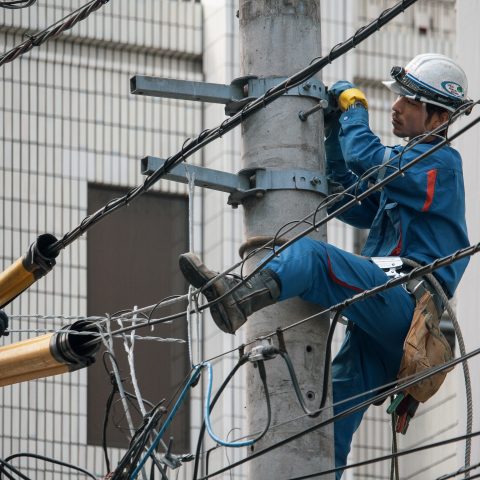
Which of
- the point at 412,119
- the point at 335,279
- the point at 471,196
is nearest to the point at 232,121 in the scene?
the point at 335,279

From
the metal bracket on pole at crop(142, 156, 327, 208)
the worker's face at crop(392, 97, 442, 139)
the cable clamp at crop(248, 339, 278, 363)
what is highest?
the worker's face at crop(392, 97, 442, 139)

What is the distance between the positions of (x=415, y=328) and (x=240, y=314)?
3.90ft

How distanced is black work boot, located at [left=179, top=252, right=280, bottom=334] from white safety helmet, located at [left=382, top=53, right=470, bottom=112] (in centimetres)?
201

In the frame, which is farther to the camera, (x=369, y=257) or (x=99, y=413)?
(x=99, y=413)

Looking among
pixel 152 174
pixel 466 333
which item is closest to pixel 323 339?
pixel 152 174

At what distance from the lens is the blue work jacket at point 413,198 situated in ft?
38.7

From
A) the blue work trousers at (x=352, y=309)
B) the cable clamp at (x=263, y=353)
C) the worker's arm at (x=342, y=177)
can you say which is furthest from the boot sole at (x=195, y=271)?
the worker's arm at (x=342, y=177)

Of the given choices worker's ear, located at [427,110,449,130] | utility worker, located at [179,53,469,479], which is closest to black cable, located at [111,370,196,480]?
utility worker, located at [179,53,469,479]

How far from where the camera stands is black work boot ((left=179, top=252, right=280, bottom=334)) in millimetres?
10844

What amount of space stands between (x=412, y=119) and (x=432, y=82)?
251mm

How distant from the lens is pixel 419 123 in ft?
40.4

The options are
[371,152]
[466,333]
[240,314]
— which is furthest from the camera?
[466,333]

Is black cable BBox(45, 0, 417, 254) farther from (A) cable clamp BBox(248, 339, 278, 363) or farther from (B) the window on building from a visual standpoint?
(B) the window on building

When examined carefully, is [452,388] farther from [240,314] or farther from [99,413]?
[240,314]
